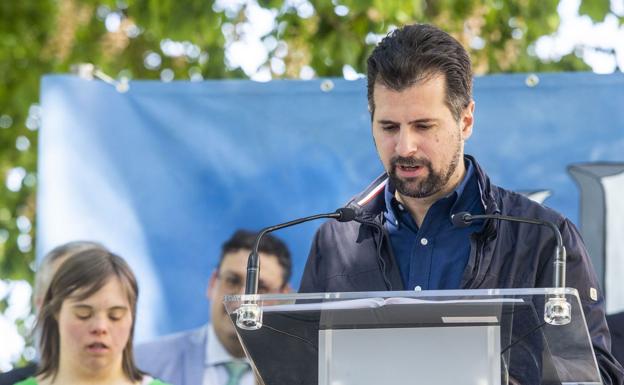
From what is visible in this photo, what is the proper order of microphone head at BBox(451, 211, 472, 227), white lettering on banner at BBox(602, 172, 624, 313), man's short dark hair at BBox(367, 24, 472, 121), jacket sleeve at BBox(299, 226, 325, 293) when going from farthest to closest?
white lettering on banner at BBox(602, 172, 624, 313)
jacket sleeve at BBox(299, 226, 325, 293)
man's short dark hair at BBox(367, 24, 472, 121)
microphone head at BBox(451, 211, 472, 227)

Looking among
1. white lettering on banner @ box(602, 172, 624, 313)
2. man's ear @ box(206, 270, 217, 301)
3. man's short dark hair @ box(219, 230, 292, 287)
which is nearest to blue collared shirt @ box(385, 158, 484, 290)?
white lettering on banner @ box(602, 172, 624, 313)

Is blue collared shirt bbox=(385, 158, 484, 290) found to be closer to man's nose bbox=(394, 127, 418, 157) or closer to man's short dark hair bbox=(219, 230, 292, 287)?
man's nose bbox=(394, 127, 418, 157)

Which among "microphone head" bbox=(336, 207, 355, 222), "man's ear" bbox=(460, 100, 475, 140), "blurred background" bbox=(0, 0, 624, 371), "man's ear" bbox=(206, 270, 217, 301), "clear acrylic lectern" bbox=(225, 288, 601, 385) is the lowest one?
"clear acrylic lectern" bbox=(225, 288, 601, 385)

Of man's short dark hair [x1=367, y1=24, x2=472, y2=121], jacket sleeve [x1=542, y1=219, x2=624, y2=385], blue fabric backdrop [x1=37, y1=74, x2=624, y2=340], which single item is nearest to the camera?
jacket sleeve [x1=542, y1=219, x2=624, y2=385]

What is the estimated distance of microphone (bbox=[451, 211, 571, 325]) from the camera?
2799 millimetres

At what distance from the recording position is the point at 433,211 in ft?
11.9

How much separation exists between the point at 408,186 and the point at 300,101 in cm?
229

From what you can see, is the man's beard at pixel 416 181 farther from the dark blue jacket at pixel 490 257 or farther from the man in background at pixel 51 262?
the man in background at pixel 51 262

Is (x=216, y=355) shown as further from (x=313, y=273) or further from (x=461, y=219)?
(x=461, y=219)

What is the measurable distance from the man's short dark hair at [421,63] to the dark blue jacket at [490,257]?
0.26m

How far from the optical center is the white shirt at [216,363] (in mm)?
5480

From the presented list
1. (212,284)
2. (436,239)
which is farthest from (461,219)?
(212,284)

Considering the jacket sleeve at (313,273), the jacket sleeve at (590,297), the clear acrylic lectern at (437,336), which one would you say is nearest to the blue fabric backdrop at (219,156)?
the jacket sleeve at (313,273)

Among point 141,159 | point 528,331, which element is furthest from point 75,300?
point 528,331
